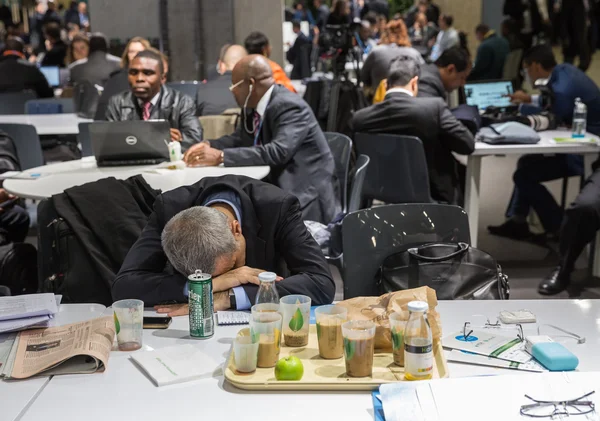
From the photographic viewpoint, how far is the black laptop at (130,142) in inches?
145

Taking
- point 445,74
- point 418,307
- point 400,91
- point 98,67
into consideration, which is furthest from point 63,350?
point 98,67

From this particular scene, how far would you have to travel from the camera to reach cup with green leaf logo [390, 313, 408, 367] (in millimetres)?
1715

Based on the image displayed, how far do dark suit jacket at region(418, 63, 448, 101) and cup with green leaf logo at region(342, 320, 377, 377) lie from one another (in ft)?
12.0

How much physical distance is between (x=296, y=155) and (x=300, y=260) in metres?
1.61

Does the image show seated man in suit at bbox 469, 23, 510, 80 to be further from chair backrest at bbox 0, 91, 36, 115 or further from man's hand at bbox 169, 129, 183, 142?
man's hand at bbox 169, 129, 183, 142

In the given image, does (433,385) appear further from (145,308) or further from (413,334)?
(145,308)

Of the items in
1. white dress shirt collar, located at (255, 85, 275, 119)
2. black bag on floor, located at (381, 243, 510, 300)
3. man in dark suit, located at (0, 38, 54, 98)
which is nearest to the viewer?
black bag on floor, located at (381, 243, 510, 300)

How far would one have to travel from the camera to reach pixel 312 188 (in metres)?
3.93

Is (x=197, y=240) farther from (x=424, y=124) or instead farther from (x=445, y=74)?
(x=445, y=74)

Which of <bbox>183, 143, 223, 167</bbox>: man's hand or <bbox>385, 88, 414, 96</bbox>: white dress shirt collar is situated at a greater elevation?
<bbox>385, 88, 414, 96</bbox>: white dress shirt collar

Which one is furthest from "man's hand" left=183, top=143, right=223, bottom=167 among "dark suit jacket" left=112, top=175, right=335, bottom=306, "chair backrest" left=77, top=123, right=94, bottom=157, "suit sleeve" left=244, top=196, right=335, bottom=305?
"suit sleeve" left=244, top=196, right=335, bottom=305

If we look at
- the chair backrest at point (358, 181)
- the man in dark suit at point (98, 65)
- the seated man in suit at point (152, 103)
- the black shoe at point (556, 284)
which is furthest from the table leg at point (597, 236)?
the man in dark suit at point (98, 65)

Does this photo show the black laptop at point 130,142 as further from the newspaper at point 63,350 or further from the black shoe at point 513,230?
the black shoe at point 513,230

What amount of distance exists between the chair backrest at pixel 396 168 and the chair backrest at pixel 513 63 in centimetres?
591
